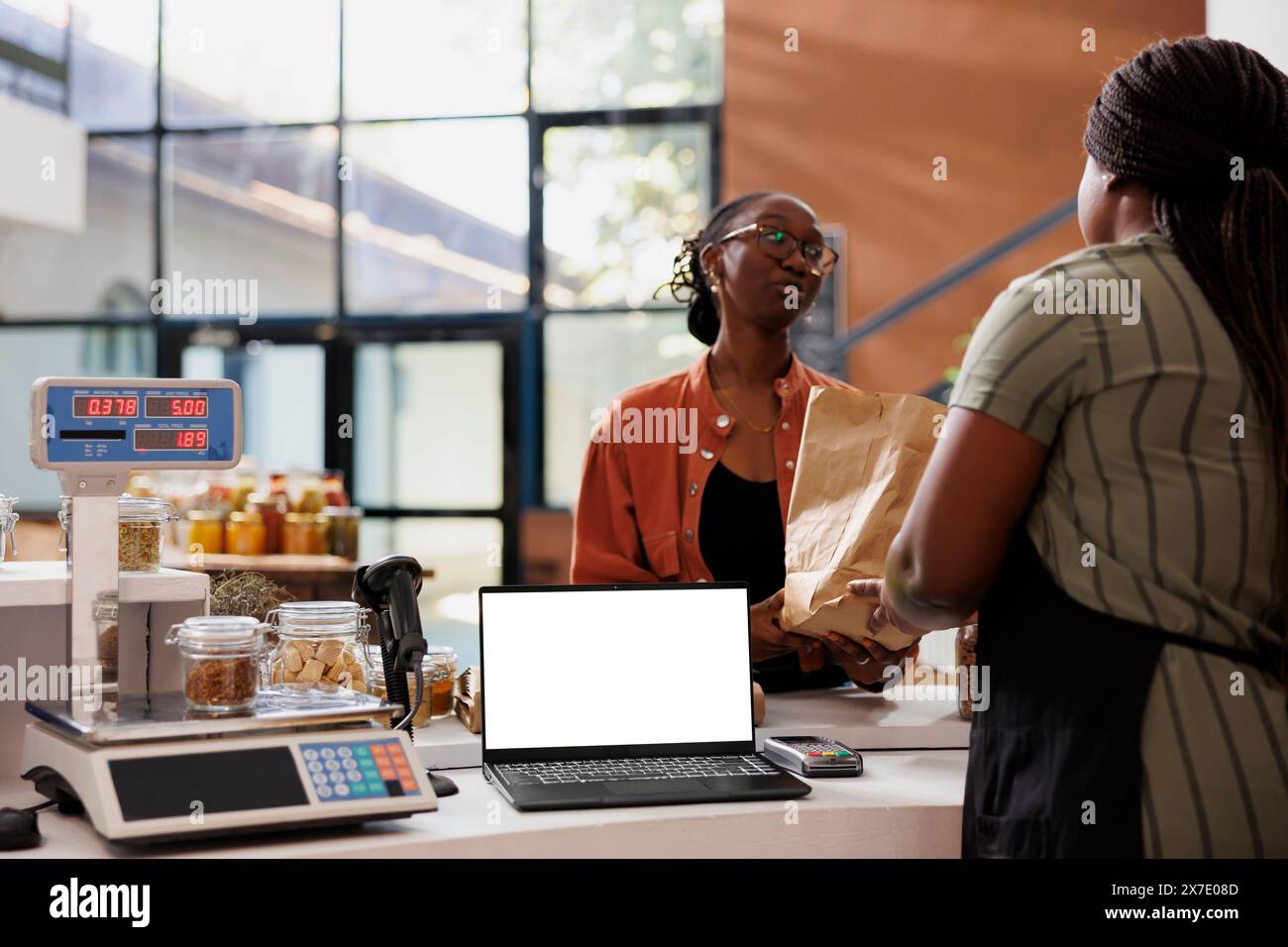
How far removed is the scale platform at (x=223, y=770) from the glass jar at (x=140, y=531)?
0.24 metres

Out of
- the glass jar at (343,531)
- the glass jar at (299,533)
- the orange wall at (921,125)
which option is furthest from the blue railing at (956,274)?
the glass jar at (299,533)

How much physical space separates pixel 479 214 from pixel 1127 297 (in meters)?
4.87

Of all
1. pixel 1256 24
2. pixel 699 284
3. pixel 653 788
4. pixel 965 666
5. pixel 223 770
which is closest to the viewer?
pixel 223 770

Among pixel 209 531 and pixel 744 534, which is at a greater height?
pixel 744 534

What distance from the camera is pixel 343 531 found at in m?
4.24

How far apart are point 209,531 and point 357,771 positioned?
3.09 meters

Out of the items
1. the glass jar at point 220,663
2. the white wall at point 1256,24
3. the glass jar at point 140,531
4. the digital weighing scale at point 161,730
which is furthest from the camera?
the white wall at point 1256,24

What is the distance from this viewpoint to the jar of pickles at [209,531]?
417cm

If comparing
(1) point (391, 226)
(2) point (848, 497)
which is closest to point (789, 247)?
(2) point (848, 497)

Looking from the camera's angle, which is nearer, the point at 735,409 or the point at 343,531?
the point at 735,409

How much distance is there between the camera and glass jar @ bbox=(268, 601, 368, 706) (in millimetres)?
1505

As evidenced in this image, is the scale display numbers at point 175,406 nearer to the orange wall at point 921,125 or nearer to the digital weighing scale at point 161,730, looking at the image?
the digital weighing scale at point 161,730

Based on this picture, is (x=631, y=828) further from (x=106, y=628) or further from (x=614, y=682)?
(x=106, y=628)
